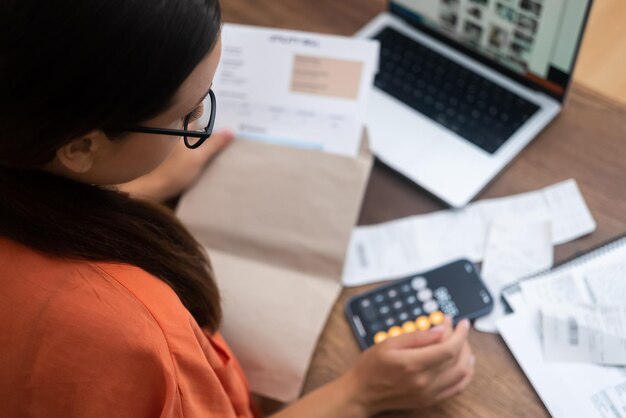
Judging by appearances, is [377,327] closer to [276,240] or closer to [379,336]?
[379,336]

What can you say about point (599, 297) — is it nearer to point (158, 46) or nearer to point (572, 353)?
point (572, 353)

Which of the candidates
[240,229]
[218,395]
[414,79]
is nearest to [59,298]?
[218,395]

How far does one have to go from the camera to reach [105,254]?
524mm

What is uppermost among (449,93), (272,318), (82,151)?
(82,151)

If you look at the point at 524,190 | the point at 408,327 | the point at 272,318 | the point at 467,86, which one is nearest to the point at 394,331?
the point at 408,327

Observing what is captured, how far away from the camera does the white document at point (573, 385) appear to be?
607 millimetres

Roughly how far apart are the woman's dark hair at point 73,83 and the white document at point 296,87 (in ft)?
1.13

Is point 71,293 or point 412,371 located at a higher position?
point 71,293

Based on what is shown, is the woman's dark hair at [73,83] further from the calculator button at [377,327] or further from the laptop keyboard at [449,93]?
the laptop keyboard at [449,93]

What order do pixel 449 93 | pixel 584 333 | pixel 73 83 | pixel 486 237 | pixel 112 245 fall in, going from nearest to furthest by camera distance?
pixel 73 83 < pixel 112 245 < pixel 584 333 < pixel 486 237 < pixel 449 93

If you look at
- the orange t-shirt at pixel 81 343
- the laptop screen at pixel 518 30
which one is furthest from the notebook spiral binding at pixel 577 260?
the orange t-shirt at pixel 81 343

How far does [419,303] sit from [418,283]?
0.08 ft

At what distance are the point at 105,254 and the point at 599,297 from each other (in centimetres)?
48

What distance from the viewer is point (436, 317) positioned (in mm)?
688
